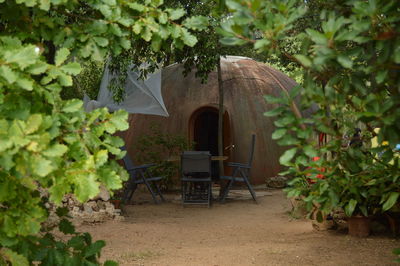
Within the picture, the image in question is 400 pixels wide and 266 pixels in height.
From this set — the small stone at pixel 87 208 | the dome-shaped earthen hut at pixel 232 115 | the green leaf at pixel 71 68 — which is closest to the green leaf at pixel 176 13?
the green leaf at pixel 71 68

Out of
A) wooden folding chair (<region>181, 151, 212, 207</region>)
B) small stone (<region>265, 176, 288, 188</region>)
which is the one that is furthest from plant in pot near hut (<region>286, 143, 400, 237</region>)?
small stone (<region>265, 176, 288, 188</region>)

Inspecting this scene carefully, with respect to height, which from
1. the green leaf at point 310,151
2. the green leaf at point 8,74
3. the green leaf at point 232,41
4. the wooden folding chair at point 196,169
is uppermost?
the green leaf at point 232,41

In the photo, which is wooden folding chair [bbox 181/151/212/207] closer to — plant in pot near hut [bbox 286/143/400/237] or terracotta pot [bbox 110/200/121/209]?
terracotta pot [bbox 110/200/121/209]

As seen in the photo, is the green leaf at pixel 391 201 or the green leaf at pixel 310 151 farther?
the green leaf at pixel 391 201

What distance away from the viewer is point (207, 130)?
571 inches

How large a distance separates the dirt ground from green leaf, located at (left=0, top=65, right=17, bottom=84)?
12.0 ft

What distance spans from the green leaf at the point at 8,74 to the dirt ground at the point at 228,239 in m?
3.66

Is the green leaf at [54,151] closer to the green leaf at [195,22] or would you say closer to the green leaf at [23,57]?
the green leaf at [23,57]

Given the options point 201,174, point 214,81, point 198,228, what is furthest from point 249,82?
point 198,228

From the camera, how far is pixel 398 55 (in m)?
1.98

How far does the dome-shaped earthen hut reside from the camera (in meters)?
12.7

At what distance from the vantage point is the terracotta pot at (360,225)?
6.05 m

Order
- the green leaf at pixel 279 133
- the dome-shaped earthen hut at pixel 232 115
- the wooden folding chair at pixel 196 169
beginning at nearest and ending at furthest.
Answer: the green leaf at pixel 279 133 < the wooden folding chair at pixel 196 169 < the dome-shaped earthen hut at pixel 232 115

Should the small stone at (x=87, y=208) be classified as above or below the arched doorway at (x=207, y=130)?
below
